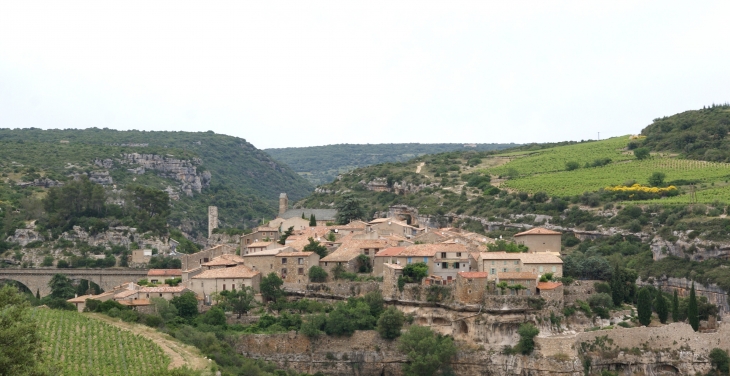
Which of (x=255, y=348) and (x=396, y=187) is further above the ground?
(x=396, y=187)

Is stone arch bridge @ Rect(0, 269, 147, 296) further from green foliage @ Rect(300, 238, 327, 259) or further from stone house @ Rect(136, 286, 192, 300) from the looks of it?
green foliage @ Rect(300, 238, 327, 259)

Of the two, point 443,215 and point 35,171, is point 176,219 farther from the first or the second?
point 443,215

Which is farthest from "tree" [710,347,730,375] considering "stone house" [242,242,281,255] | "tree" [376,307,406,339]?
"stone house" [242,242,281,255]

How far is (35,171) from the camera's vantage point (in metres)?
152

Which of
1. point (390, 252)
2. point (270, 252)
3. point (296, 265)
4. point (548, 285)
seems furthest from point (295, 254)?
point (548, 285)

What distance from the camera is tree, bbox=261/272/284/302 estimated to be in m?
78.9

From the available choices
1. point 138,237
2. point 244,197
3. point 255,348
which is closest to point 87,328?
point 255,348

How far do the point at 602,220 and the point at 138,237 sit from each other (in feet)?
156

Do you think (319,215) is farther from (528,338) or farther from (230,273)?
(528,338)

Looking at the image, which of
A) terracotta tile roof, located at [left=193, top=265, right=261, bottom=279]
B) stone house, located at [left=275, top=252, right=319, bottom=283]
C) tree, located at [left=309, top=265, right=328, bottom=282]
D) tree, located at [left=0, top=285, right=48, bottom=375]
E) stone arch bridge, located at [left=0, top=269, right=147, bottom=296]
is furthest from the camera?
stone arch bridge, located at [left=0, top=269, right=147, bottom=296]

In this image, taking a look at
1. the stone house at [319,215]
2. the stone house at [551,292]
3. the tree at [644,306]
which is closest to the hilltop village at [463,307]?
the stone house at [551,292]

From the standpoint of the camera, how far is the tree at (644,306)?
7344 cm

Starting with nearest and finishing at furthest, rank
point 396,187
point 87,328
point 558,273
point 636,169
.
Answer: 1. point 87,328
2. point 558,273
3. point 636,169
4. point 396,187

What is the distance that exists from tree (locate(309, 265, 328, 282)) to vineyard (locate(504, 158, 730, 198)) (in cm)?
4592
